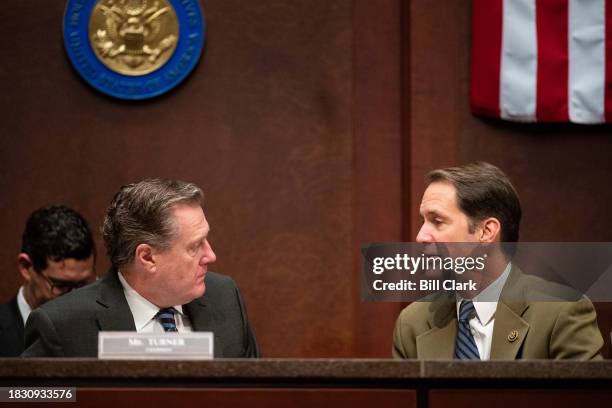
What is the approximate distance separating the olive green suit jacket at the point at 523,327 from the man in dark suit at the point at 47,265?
1.46 m

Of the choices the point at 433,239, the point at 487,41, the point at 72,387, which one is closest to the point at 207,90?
the point at 487,41

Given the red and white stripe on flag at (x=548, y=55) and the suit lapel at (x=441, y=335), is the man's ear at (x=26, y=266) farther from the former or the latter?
the red and white stripe on flag at (x=548, y=55)

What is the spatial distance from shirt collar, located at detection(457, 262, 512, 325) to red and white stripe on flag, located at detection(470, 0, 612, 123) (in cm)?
138

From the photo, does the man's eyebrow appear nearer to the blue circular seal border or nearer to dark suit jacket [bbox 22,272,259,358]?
dark suit jacket [bbox 22,272,259,358]

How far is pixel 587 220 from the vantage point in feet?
13.1

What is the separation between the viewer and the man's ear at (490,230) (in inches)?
108

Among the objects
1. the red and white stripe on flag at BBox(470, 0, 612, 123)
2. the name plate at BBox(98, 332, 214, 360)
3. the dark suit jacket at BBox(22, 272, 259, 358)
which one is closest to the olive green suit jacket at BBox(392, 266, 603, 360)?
the dark suit jacket at BBox(22, 272, 259, 358)

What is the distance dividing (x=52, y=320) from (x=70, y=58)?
1.73 m

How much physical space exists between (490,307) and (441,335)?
174mm

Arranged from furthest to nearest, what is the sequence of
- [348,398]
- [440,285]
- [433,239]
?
[433,239], [440,285], [348,398]

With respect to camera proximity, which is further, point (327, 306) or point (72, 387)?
point (327, 306)

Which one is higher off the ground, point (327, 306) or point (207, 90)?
point (207, 90)

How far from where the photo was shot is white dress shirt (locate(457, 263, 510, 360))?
2621 millimetres

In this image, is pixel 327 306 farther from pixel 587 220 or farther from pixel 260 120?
pixel 587 220
